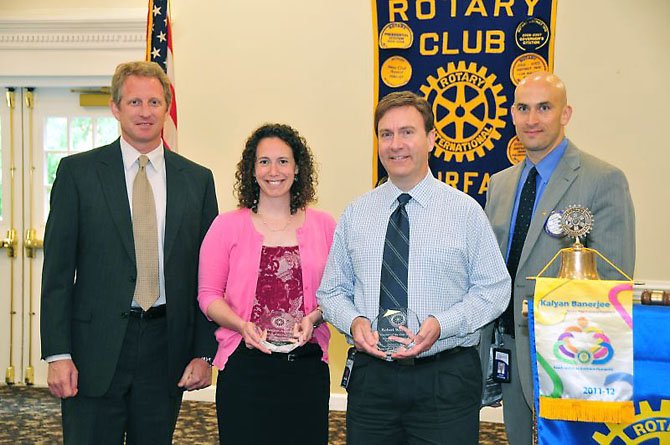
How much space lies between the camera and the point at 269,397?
251cm

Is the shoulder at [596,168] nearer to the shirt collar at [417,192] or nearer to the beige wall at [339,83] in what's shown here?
the shirt collar at [417,192]

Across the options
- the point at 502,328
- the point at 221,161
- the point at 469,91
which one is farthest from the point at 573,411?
the point at 221,161

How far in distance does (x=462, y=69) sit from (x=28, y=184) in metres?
3.33

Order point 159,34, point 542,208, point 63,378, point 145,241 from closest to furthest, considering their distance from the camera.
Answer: point 63,378 < point 145,241 < point 542,208 < point 159,34

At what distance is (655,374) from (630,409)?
4.2 inches

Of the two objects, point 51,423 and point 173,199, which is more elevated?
point 173,199

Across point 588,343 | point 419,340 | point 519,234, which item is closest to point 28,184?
point 519,234

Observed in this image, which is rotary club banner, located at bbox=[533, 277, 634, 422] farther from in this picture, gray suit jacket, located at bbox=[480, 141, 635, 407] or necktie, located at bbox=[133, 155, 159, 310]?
necktie, located at bbox=[133, 155, 159, 310]

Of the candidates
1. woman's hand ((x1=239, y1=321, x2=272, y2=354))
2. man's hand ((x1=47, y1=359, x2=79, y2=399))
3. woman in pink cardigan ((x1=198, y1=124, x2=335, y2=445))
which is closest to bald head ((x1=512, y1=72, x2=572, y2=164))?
woman in pink cardigan ((x1=198, y1=124, x2=335, y2=445))

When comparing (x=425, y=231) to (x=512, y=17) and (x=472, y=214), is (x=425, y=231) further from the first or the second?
(x=512, y=17)

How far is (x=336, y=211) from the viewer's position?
17.5ft

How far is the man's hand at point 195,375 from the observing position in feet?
8.52

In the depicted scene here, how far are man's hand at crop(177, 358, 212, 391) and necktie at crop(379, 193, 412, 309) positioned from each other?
76cm

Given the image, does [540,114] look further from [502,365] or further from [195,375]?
[195,375]
